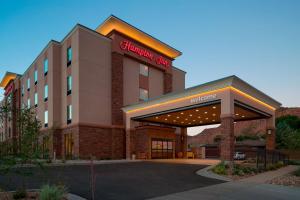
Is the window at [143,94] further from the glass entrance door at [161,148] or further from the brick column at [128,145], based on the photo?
the brick column at [128,145]

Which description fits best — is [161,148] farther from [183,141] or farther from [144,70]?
[144,70]

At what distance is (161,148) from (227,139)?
17.1 metres

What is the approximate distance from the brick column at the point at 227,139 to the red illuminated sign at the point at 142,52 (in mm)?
19639

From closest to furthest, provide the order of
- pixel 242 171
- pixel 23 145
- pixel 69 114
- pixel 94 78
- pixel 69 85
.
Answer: pixel 23 145 < pixel 242 171 < pixel 94 78 < pixel 69 114 < pixel 69 85

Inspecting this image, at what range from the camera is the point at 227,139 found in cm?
2073

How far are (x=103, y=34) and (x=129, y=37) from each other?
3676 mm

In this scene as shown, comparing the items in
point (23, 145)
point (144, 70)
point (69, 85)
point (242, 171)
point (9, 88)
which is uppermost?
point (144, 70)

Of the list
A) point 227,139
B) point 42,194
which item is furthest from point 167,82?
point 42,194

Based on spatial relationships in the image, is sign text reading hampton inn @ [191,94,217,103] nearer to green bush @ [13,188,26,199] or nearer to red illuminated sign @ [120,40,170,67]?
red illuminated sign @ [120,40,170,67]

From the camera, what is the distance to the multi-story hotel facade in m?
30.6

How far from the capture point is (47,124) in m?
37.5

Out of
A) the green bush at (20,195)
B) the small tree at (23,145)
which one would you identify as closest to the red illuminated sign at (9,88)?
the small tree at (23,145)

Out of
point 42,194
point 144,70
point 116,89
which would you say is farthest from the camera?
point 144,70

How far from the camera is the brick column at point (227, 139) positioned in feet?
67.2
